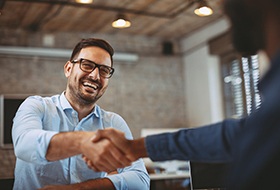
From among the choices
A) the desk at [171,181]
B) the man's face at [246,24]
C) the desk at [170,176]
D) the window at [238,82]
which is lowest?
the desk at [171,181]

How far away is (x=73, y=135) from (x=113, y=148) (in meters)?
0.13

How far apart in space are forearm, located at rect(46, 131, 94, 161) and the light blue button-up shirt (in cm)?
8

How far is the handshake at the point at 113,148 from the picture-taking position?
1.26 metres

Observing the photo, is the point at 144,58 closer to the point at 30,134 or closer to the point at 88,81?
the point at 88,81

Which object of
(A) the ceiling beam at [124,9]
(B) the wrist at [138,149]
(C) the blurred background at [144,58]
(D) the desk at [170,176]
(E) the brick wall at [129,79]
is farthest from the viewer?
(E) the brick wall at [129,79]

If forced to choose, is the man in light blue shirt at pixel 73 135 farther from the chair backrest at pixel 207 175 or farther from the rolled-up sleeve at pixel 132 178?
the chair backrest at pixel 207 175

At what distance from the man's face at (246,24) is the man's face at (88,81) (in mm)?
982

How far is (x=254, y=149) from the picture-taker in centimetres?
70

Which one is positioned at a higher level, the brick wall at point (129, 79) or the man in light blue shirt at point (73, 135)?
the brick wall at point (129, 79)

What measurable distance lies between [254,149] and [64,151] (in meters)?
0.75

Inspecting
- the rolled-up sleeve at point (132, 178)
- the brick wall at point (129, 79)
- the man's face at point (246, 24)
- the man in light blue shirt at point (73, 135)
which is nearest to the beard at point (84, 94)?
the man in light blue shirt at point (73, 135)

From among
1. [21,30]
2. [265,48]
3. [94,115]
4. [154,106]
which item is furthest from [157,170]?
[265,48]

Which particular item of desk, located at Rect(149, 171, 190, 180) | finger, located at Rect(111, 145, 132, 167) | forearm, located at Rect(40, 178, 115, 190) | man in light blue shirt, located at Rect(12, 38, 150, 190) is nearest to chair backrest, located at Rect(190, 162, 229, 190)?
man in light blue shirt, located at Rect(12, 38, 150, 190)

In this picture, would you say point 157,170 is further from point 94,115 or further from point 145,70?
point 94,115
